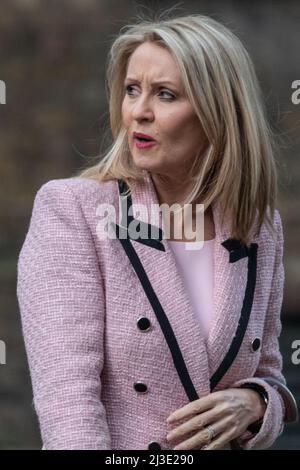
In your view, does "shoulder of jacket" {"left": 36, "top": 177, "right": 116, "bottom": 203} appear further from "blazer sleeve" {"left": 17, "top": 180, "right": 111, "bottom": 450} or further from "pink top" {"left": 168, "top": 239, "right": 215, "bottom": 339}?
"pink top" {"left": 168, "top": 239, "right": 215, "bottom": 339}

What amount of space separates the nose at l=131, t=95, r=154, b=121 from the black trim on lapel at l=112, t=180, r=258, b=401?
0.15m

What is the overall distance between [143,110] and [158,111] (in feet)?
0.11

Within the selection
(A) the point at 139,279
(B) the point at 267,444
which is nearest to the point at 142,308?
(A) the point at 139,279

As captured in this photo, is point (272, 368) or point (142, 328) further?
point (272, 368)

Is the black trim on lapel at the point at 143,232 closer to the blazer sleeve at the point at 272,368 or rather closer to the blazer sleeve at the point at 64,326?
the blazer sleeve at the point at 64,326

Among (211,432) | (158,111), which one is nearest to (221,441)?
(211,432)

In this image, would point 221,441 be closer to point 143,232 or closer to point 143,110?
point 143,232

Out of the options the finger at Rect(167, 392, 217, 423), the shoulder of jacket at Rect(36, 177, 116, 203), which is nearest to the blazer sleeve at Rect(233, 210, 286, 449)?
the finger at Rect(167, 392, 217, 423)

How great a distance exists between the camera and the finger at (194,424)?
2.67 m

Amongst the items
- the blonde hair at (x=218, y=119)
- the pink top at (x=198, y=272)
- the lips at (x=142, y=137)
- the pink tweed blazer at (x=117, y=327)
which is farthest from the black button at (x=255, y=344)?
the lips at (x=142, y=137)

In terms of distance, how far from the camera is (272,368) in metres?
2.96

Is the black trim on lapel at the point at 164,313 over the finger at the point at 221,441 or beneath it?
over

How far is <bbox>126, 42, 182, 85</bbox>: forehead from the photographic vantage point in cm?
274

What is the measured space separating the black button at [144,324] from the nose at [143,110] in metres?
0.43
